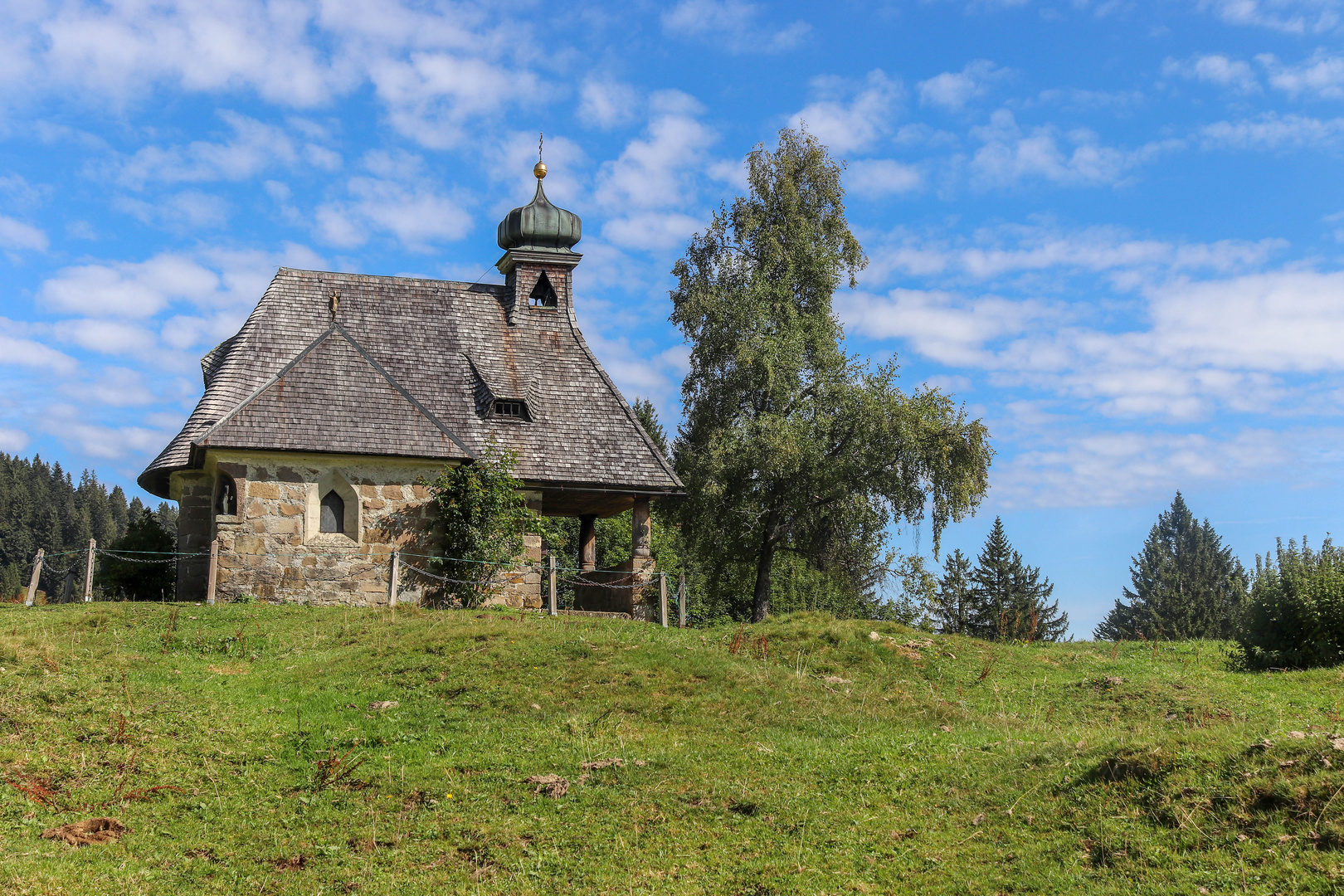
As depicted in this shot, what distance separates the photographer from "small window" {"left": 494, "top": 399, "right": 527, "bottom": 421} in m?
24.5

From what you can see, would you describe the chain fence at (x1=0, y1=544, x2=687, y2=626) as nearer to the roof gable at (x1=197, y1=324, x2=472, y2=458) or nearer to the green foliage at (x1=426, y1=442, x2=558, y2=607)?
the green foliage at (x1=426, y1=442, x2=558, y2=607)

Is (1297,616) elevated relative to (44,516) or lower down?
lower down

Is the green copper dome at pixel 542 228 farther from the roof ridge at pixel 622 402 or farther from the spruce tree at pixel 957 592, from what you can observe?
the spruce tree at pixel 957 592

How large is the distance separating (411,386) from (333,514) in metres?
3.62

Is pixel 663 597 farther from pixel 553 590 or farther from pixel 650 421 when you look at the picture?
pixel 650 421

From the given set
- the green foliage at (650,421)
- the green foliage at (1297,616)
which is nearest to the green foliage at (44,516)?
the green foliage at (650,421)

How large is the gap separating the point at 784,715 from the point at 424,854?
17.3 ft

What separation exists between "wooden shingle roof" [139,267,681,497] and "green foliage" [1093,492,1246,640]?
1345 inches

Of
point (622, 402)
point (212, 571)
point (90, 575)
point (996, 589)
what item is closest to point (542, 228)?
point (622, 402)

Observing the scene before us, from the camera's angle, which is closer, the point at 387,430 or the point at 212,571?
the point at 212,571

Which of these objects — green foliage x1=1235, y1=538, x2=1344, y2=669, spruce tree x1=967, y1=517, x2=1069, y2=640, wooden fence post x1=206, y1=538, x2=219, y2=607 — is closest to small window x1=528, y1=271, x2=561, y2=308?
wooden fence post x1=206, y1=538, x2=219, y2=607

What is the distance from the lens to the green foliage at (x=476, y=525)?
21.9 m

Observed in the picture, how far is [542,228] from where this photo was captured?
89.8 feet

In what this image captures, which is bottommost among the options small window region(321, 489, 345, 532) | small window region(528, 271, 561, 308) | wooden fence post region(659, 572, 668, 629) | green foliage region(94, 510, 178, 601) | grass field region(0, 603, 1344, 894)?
grass field region(0, 603, 1344, 894)
